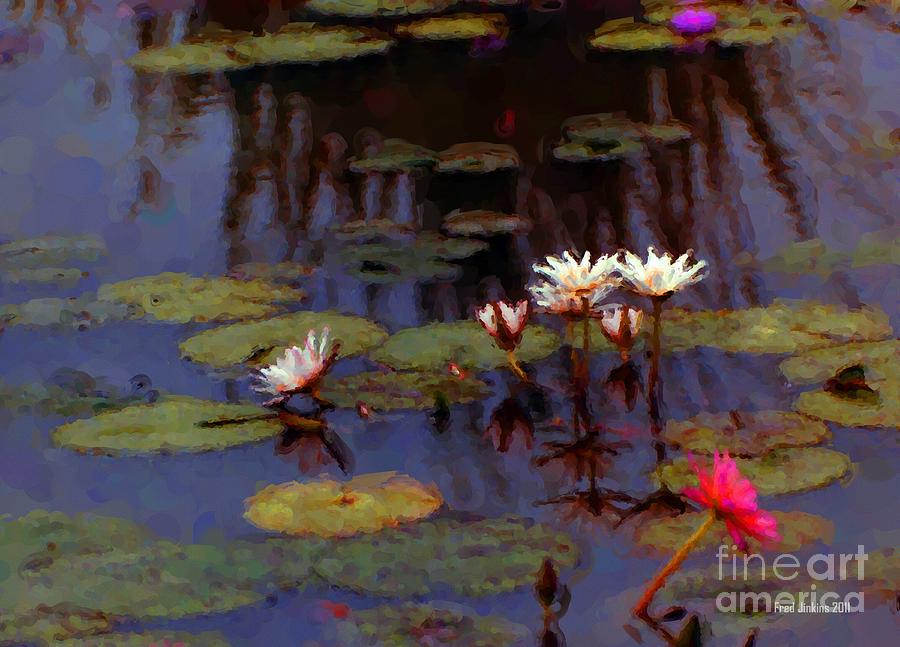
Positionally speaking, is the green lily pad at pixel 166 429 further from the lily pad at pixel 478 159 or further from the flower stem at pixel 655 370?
the lily pad at pixel 478 159

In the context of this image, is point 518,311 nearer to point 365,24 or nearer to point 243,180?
point 243,180

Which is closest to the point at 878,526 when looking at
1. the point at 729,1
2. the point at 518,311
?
the point at 518,311

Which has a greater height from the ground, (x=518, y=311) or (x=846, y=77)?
(x=846, y=77)

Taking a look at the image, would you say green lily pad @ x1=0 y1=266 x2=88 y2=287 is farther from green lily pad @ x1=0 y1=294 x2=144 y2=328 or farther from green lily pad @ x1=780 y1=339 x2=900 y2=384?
green lily pad @ x1=780 y1=339 x2=900 y2=384

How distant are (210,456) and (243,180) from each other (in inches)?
53.1

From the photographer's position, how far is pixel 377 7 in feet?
13.2

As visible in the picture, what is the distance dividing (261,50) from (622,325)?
2.30 metres

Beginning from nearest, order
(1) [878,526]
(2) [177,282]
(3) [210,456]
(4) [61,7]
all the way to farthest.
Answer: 1. (1) [878,526]
2. (3) [210,456]
3. (2) [177,282]
4. (4) [61,7]

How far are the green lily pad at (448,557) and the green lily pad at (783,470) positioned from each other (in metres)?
0.23

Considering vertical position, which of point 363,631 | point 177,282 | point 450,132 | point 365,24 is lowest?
point 363,631

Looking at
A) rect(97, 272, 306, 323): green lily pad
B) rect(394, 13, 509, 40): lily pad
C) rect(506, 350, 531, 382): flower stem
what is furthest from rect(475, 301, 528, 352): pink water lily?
rect(394, 13, 509, 40): lily pad

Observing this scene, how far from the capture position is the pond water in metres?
1.41

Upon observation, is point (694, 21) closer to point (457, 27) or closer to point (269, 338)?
point (457, 27)

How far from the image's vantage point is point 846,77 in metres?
3.25
